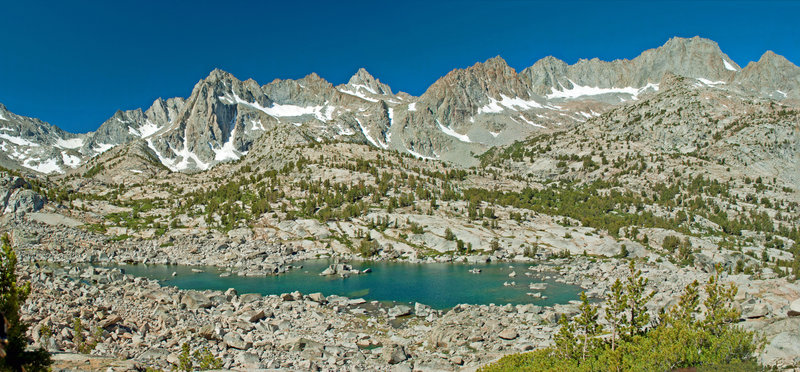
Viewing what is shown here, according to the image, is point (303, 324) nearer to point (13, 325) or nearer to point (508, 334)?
point (508, 334)

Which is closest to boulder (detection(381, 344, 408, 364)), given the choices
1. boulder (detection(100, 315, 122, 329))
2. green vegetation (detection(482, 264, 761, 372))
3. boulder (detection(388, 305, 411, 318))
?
green vegetation (detection(482, 264, 761, 372))

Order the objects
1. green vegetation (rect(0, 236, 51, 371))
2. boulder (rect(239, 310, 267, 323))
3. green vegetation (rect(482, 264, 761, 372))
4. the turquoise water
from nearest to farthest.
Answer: green vegetation (rect(0, 236, 51, 371)), green vegetation (rect(482, 264, 761, 372)), boulder (rect(239, 310, 267, 323)), the turquoise water

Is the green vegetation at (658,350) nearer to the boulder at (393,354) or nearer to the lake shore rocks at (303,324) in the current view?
the lake shore rocks at (303,324)

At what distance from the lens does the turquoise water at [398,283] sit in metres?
50.7

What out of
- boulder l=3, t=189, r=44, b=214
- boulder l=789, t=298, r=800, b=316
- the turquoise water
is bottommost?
the turquoise water

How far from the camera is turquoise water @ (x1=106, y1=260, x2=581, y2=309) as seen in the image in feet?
166

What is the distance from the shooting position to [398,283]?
197 ft

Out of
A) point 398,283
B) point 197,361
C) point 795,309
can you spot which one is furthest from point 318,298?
point 795,309

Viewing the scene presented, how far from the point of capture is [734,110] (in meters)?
182

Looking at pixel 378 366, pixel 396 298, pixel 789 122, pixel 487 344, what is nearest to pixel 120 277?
pixel 396 298

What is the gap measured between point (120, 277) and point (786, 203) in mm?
166914

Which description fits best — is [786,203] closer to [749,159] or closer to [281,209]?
[749,159]

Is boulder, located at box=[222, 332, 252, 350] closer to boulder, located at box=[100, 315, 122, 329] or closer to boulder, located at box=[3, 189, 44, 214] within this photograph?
boulder, located at box=[100, 315, 122, 329]

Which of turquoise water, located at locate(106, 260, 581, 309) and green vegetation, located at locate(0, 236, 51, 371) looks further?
turquoise water, located at locate(106, 260, 581, 309)
